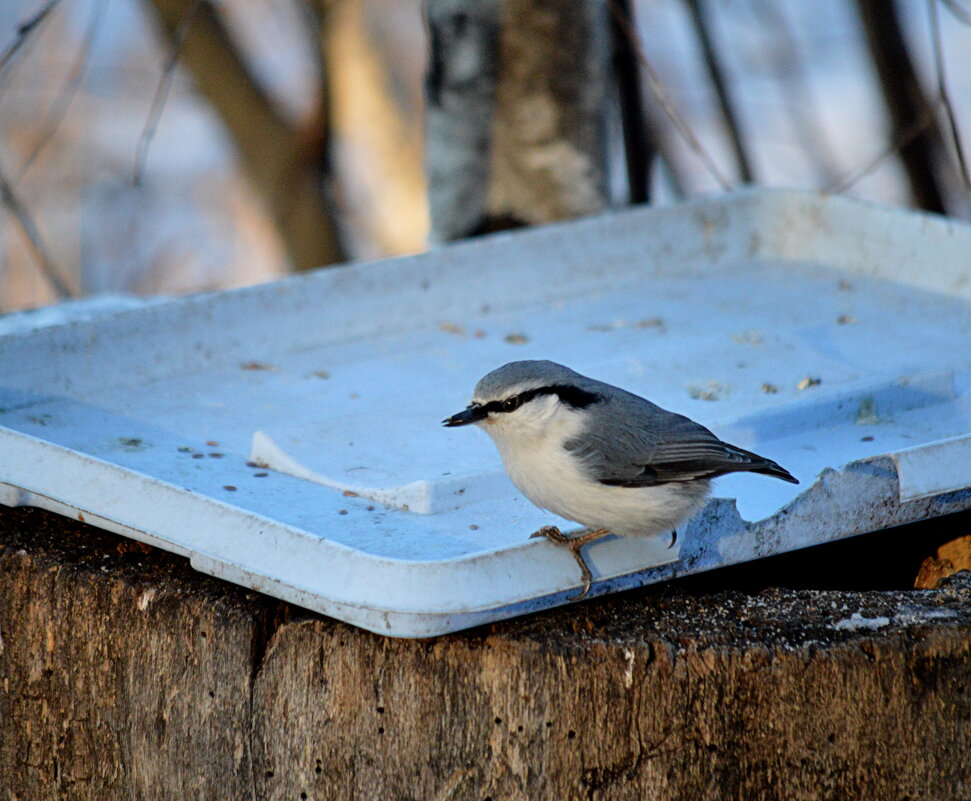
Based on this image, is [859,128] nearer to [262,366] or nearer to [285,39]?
[285,39]

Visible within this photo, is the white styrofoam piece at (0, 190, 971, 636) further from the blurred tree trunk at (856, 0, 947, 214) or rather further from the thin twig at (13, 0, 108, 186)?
the blurred tree trunk at (856, 0, 947, 214)

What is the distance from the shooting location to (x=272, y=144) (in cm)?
688

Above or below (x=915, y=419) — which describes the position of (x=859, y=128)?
above

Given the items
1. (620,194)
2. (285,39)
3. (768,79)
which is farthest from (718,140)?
(285,39)

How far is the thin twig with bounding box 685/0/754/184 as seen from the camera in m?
5.98

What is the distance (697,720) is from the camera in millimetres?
1867

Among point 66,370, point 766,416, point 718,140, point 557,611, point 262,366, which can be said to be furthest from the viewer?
point 718,140

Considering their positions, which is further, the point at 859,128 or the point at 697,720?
the point at 859,128

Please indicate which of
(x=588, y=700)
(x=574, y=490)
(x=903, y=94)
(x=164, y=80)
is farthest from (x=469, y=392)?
(x=903, y=94)

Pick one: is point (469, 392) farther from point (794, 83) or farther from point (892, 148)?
point (794, 83)

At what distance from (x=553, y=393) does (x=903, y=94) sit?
4.64 m

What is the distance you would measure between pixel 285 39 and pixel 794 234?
545 cm

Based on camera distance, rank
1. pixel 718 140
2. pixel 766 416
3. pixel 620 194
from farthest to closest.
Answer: pixel 718 140 < pixel 620 194 < pixel 766 416

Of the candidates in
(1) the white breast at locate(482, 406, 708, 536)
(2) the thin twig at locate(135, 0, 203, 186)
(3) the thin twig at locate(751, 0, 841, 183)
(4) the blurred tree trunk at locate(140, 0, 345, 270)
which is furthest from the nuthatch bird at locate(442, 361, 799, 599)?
(3) the thin twig at locate(751, 0, 841, 183)
